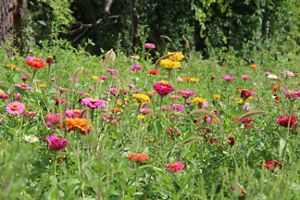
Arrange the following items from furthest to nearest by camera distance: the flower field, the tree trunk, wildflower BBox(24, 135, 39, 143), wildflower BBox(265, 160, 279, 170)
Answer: the tree trunk → wildflower BBox(24, 135, 39, 143) → wildflower BBox(265, 160, 279, 170) → the flower field

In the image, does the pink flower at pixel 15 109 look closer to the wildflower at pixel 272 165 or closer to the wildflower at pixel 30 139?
the wildflower at pixel 30 139

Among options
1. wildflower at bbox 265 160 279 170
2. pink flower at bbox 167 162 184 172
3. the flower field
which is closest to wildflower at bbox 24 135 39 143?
the flower field

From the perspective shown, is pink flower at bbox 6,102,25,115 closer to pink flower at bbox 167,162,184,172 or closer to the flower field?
the flower field

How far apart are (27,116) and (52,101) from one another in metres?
0.48

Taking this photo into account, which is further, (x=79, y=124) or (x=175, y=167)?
(x=175, y=167)

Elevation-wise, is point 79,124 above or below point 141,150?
above

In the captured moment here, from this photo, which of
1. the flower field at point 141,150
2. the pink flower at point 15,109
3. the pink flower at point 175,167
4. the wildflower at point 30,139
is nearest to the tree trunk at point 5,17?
the flower field at point 141,150

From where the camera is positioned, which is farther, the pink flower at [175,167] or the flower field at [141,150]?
the pink flower at [175,167]

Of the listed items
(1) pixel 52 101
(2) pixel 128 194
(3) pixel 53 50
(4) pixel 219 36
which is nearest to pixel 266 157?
(2) pixel 128 194

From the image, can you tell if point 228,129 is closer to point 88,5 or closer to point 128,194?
point 128,194

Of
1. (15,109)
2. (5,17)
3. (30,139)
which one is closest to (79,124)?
(30,139)

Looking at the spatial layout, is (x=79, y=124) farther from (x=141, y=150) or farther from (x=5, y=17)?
(x=5, y=17)

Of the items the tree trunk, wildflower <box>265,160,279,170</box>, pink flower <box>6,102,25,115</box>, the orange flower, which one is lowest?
the tree trunk

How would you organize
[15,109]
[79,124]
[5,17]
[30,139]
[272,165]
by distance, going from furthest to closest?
[5,17] → [15,109] → [30,139] → [272,165] → [79,124]
